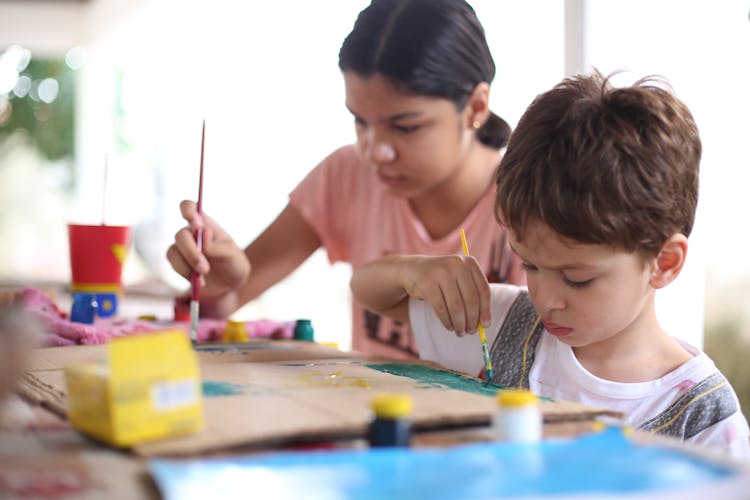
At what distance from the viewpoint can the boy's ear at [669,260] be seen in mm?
→ 1023

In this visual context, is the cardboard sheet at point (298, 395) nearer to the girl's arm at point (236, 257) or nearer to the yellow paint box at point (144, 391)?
the yellow paint box at point (144, 391)

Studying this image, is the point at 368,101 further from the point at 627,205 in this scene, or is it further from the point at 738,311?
the point at 738,311


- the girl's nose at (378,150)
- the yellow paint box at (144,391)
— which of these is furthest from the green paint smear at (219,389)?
the girl's nose at (378,150)

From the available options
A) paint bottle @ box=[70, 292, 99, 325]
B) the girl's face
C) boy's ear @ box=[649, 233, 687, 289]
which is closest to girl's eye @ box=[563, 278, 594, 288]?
boy's ear @ box=[649, 233, 687, 289]

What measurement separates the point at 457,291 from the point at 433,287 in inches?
1.9

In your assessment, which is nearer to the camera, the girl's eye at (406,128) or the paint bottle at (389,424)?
the paint bottle at (389,424)

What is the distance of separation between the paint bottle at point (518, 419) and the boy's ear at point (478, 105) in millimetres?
923

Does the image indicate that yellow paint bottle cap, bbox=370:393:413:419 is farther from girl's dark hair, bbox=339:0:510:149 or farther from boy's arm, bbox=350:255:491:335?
girl's dark hair, bbox=339:0:510:149

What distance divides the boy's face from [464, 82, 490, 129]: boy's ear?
1.65ft

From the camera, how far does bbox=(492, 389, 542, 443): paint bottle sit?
23.6 inches

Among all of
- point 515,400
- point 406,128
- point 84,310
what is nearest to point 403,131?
point 406,128

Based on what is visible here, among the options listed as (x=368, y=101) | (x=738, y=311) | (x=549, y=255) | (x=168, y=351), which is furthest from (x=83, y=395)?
(x=738, y=311)

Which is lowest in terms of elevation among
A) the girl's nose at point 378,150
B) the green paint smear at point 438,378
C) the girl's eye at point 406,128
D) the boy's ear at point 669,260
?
the green paint smear at point 438,378

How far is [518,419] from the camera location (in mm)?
601
